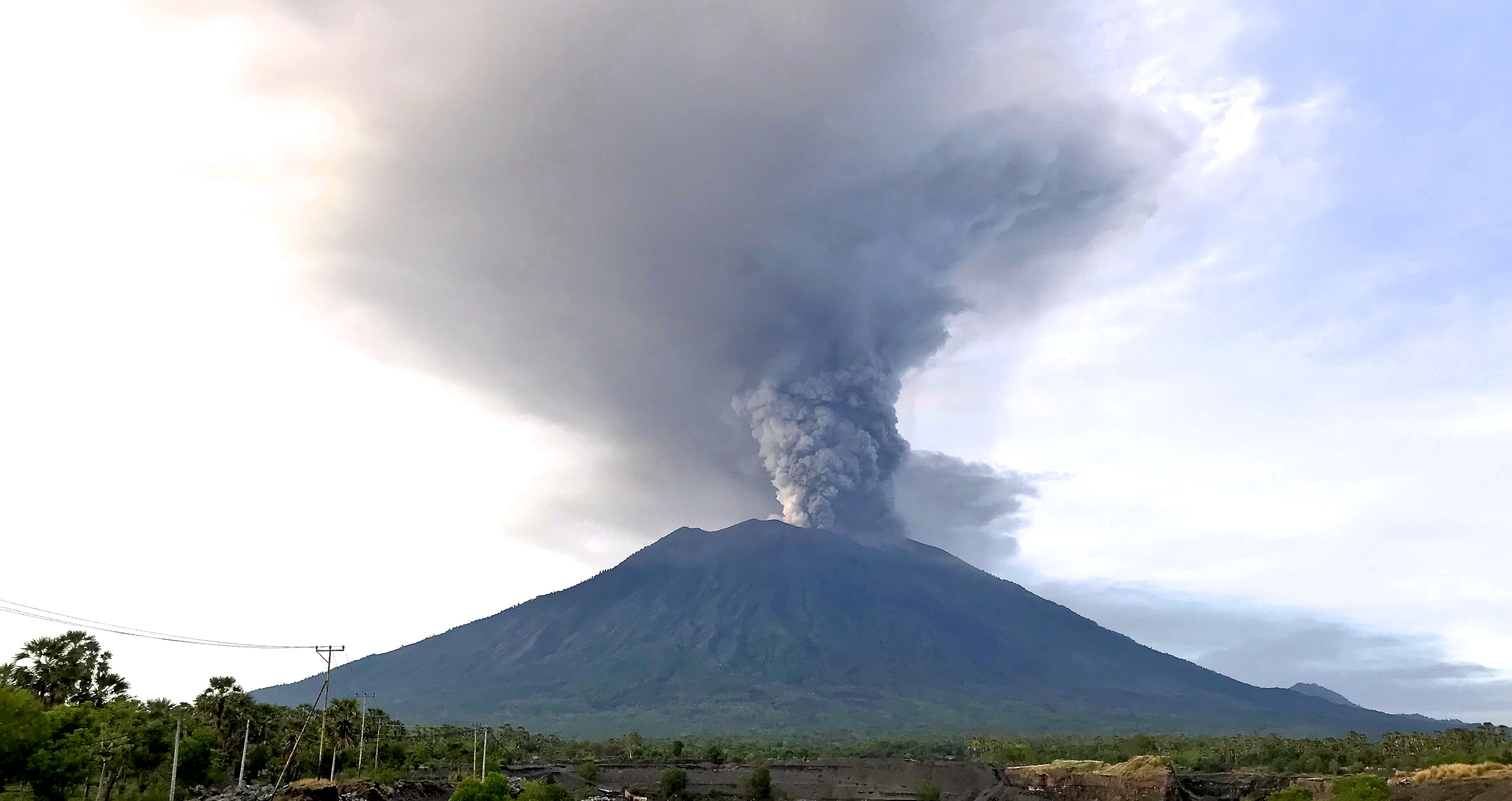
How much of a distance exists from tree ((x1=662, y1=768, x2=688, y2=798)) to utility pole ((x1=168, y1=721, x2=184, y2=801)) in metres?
35.6

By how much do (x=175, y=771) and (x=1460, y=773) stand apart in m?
62.9

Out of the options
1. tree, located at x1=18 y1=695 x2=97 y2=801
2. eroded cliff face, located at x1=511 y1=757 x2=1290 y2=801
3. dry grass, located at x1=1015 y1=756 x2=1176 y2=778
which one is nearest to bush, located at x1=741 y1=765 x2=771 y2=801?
eroded cliff face, located at x1=511 y1=757 x2=1290 y2=801

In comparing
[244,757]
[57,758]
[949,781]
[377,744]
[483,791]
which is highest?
[57,758]

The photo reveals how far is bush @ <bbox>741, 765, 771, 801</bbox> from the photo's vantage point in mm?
78812

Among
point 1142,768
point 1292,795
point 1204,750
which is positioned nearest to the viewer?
point 1292,795

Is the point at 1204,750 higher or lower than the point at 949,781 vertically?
higher

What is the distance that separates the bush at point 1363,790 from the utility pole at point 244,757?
58.4 metres

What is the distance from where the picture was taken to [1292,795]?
47.6 metres

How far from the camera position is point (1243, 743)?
311 ft

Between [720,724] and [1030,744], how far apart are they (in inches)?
2622

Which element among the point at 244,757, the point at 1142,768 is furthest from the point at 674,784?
the point at 1142,768

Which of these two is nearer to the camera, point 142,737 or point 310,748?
point 142,737

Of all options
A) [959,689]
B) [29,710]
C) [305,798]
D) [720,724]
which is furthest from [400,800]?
[959,689]

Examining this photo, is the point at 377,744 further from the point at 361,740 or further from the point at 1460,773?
the point at 1460,773
